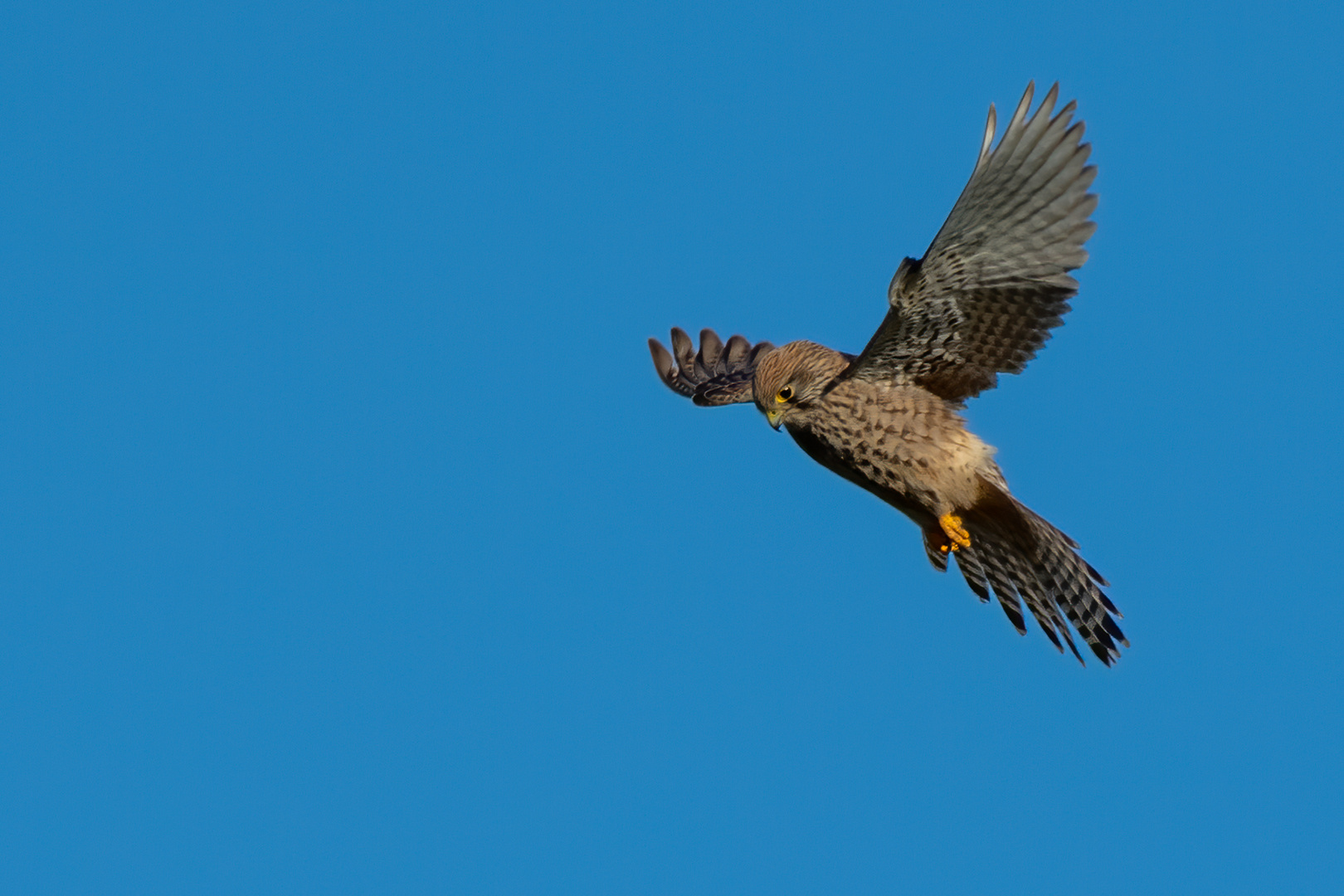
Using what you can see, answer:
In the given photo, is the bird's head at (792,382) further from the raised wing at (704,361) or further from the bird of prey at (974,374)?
the raised wing at (704,361)

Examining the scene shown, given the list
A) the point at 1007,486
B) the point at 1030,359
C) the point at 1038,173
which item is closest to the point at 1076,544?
the point at 1007,486

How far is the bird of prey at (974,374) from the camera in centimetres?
611

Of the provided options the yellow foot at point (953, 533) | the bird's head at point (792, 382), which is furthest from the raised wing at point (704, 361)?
the yellow foot at point (953, 533)

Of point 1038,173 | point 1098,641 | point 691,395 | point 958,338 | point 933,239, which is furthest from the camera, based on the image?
point 691,395

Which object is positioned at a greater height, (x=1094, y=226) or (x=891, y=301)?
(x=891, y=301)

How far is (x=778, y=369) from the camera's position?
286 inches

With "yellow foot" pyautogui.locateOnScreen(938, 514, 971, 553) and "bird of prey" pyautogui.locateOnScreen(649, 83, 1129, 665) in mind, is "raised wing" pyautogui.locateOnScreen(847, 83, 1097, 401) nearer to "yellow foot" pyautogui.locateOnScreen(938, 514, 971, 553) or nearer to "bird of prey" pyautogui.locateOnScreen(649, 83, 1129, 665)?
"bird of prey" pyautogui.locateOnScreen(649, 83, 1129, 665)

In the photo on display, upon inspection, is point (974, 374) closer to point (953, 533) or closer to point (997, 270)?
point (997, 270)

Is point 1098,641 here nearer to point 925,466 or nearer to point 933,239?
point 925,466

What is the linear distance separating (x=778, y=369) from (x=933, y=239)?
1.12m

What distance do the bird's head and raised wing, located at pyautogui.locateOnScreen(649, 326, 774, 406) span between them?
1.42 m

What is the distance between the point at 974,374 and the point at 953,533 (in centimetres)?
81

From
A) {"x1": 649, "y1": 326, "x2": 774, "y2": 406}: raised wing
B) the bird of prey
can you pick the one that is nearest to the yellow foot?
the bird of prey

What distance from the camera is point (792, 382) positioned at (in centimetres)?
720
